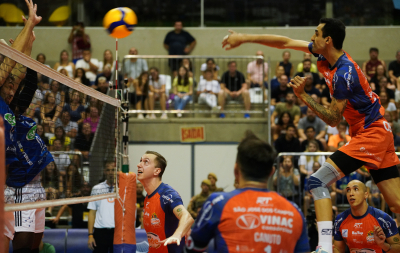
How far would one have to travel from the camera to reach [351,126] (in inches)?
201

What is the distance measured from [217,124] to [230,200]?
30.8 ft

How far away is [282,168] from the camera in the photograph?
988 cm

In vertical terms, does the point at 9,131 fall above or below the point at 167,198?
above

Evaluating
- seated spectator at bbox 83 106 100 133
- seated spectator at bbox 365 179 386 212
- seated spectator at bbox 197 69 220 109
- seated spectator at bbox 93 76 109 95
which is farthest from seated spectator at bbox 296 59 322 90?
seated spectator at bbox 83 106 100 133

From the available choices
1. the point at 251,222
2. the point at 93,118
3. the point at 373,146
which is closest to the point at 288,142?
the point at 93,118

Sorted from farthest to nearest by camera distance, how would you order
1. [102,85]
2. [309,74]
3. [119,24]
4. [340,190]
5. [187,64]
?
1. [309,74]
2. [187,64]
3. [102,85]
4. [340,190]
5. [119,24]

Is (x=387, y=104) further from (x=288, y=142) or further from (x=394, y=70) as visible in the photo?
(x=288, y=142)

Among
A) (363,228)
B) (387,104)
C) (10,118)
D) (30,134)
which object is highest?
(387,104)

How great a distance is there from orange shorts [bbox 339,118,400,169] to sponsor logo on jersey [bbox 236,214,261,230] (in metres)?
1.85

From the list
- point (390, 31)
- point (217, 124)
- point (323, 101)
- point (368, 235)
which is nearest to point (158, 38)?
point (217, 124)

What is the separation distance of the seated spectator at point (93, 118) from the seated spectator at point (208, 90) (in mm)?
2829

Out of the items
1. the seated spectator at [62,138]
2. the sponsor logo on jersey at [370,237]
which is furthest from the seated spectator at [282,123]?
the sponsor logo on jersey at [370,237]

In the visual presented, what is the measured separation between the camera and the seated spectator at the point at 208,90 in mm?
13086

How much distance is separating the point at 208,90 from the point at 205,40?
3.98 m
